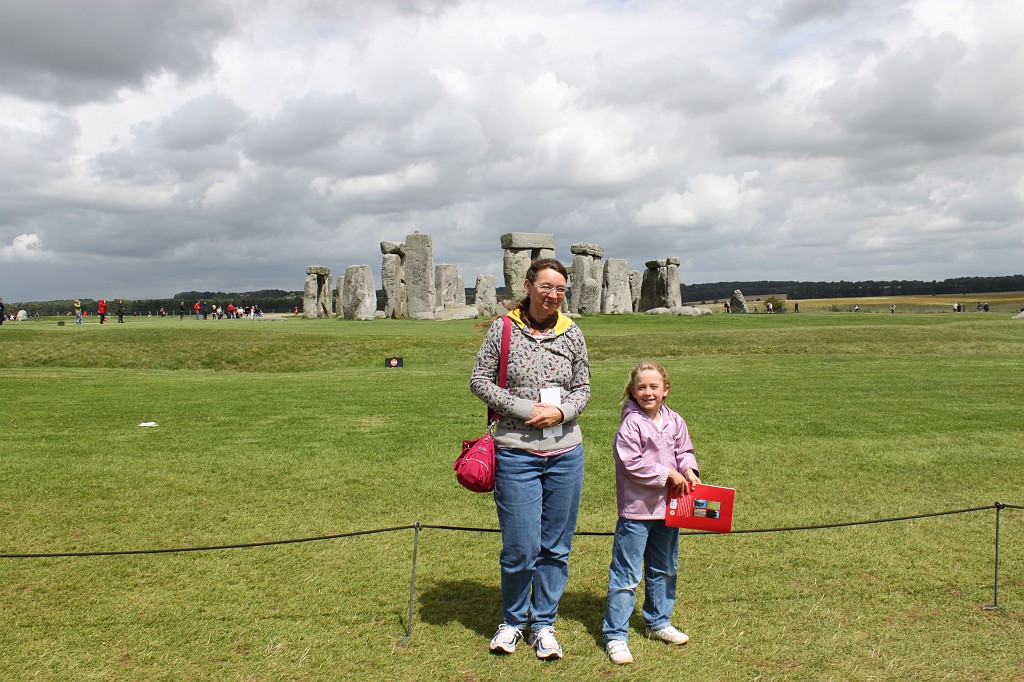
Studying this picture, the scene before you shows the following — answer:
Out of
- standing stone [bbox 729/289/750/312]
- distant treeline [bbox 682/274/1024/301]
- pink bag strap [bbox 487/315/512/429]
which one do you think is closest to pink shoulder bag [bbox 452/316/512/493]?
pink bag strap [bbox 487/315/512/429]

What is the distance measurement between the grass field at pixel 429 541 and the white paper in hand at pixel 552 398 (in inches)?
52.0

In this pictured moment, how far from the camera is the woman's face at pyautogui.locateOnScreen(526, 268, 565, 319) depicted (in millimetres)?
4711

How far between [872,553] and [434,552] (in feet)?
11.6

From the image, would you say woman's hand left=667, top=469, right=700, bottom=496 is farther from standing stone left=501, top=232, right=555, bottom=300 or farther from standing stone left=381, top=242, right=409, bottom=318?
standing stone left=381, top=242, right=409, bottom=318

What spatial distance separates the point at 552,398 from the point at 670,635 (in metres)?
1.65

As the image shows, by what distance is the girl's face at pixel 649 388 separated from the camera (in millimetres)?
4770

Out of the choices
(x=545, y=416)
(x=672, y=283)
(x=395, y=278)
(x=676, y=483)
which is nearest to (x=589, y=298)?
(x=672, y=283)

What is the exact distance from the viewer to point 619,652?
468 cm

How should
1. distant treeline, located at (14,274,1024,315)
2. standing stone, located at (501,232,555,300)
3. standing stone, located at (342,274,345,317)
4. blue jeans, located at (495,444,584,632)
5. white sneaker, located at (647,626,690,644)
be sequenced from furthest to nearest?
1. distant treeline, located at (14,274,1024,315)
2. standing stone, located at (342,274,345,317)
3. standing stone, located at (501,232,555,300)
4. white sneaker, located at (647,626,690,644)
5. blue jeans, located at (495,444,584,632)

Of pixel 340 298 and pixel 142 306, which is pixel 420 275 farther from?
pixel 142 306

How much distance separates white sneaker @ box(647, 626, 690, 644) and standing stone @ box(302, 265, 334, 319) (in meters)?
44.1

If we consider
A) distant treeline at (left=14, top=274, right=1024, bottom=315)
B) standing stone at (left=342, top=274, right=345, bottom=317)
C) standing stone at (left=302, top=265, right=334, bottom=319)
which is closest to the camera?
standing stone at (left=342, top=274, right=345, bottom=317)

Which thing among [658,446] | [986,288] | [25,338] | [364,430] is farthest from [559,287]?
[986,288]

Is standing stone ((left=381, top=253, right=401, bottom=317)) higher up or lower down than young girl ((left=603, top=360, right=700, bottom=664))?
higher up
